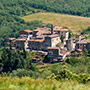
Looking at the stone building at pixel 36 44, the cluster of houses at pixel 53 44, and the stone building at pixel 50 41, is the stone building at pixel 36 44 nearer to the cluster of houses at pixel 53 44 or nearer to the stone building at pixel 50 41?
the cluster of houses at pixel 53 44

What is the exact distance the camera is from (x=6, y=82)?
12.8m

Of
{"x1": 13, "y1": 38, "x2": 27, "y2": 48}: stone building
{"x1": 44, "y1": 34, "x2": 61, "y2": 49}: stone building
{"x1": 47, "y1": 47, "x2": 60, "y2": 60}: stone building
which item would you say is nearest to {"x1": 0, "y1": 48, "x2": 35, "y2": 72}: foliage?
{"x1": 47, "y1": 47, "x2": 60, "y2": 60}: stone building

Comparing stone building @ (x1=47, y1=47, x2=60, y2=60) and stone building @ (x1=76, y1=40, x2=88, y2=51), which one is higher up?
stone building @ (x1=76, y1=40, x2=88, y2=51)

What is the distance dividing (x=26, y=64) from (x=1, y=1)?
83.1 meters

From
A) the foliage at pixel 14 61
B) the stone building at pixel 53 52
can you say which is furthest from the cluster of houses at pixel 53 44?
the foliage at pixel 14 61

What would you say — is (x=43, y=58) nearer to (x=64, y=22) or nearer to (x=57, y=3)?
(x=64, y=22)

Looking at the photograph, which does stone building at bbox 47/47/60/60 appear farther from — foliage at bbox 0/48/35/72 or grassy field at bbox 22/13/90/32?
grassy field at bbox 22/13/90/32

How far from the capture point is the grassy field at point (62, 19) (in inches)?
3906

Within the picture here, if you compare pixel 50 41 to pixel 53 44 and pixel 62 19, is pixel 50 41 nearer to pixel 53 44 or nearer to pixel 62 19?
pixel 53 44

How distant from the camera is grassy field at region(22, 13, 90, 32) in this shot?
99.2m

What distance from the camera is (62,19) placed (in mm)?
108188

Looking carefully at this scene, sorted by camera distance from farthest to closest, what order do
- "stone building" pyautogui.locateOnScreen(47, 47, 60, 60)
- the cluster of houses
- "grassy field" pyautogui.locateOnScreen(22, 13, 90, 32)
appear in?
1. "grassy field" pyautogui.locateOnScreen(22, 13, 90, 32)
2. the cluster of houses
3. "stone building" pyautogui.locateOnScreen(47, 47, 60, 60)

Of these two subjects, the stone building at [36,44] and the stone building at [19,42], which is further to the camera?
the stone building at [19,42]

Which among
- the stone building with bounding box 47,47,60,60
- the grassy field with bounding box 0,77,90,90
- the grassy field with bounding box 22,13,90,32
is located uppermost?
the grassy field with bounding box 22,13,90,32
